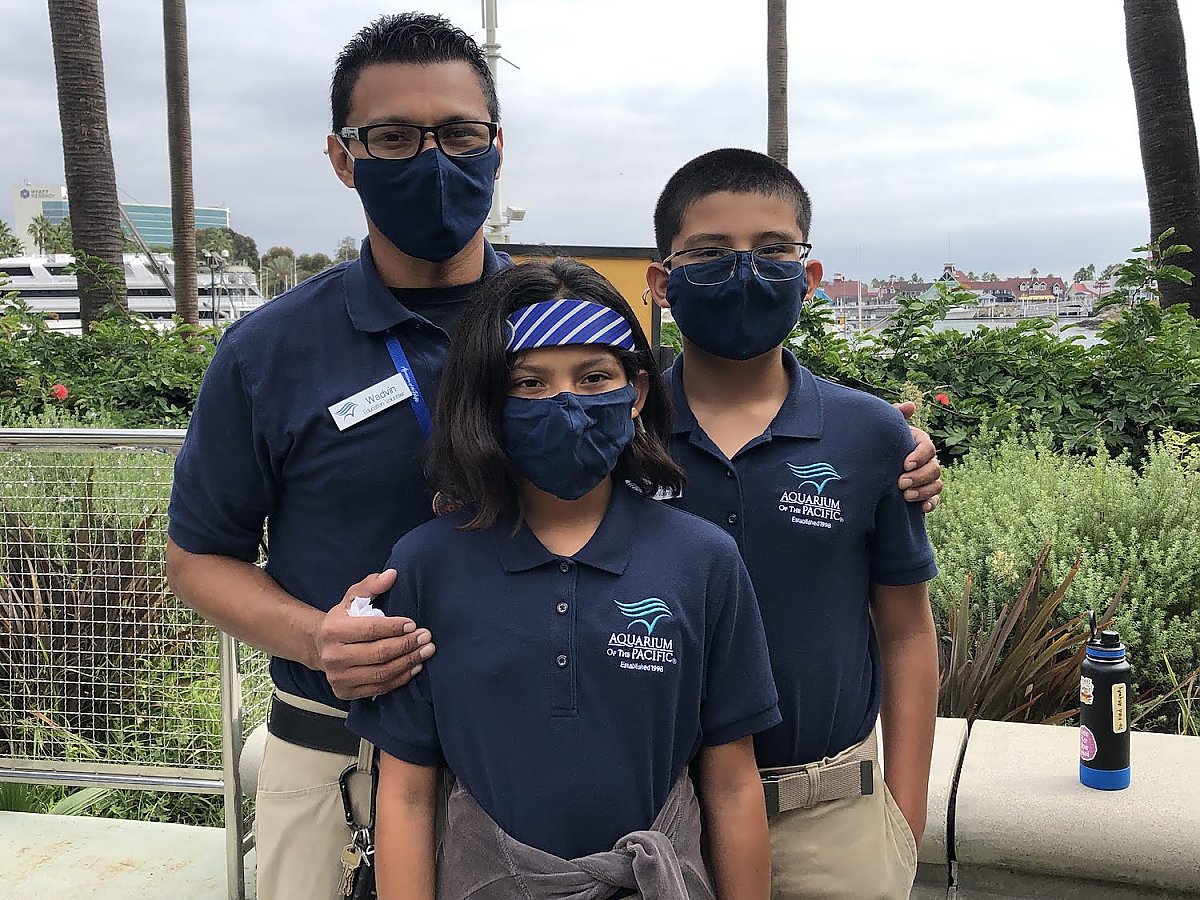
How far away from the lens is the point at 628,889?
172 cm

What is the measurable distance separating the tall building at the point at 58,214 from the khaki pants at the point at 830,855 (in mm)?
112576

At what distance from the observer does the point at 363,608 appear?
179 cm

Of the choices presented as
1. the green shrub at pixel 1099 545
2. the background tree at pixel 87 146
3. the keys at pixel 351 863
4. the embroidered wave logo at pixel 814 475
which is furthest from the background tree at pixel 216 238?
the embroidered wave logo at pixel 814 475

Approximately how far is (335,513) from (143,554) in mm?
2141

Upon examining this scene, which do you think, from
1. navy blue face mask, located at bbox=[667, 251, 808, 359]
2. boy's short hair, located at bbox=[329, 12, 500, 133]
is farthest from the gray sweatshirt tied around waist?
boy's short hair, located at bbox=[329, 12, 500, 133]

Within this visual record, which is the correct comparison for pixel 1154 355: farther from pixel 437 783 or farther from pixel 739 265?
pixel 437 783

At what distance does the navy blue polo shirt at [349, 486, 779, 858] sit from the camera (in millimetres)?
1763

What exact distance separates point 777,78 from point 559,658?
43.9 feet

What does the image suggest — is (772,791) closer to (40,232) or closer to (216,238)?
(216,238)

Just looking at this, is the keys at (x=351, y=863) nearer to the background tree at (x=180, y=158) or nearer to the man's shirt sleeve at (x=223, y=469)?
the man's shirt sleeve at (x=223, y=469)

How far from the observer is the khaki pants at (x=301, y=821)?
210 cm

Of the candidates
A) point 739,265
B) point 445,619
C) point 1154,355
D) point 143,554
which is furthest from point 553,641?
point 1154,355

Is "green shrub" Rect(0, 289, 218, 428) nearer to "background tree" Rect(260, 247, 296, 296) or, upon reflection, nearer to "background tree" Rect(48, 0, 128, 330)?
"background tree" Rect(48, 0, 128, 330)

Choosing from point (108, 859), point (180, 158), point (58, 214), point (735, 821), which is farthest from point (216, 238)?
point (735, 821)
